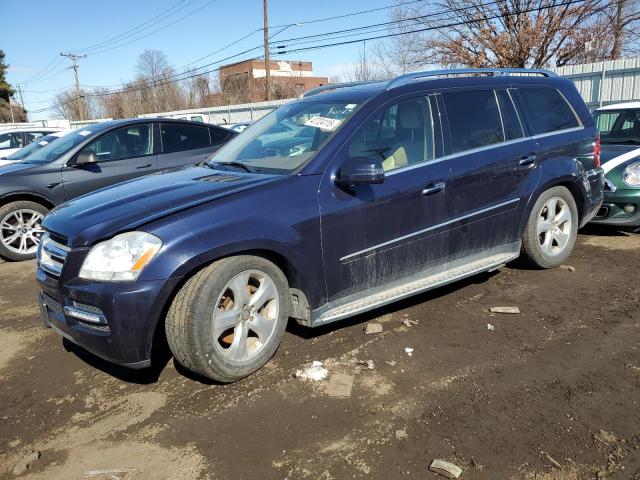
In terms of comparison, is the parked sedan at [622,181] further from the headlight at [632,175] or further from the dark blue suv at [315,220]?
the dark blue suv at [315,220]

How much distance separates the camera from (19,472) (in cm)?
256

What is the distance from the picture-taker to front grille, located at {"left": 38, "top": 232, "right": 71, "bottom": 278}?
316 centimetres

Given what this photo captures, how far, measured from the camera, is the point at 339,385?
10.6 feet

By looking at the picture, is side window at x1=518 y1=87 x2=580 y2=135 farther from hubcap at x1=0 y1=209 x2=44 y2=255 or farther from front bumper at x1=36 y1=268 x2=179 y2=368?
hubcap at x1=0 y1=209 x2=44 y2=255

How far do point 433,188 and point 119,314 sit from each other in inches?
92.7

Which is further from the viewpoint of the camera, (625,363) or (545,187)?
(545,187)

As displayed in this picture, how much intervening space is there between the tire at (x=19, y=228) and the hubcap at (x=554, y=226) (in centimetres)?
592

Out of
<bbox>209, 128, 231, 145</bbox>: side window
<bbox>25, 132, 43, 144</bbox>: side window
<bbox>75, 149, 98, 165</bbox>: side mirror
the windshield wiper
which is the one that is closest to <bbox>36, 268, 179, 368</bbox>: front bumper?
the windshield wiper

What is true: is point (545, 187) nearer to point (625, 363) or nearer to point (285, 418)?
point (625, 363)

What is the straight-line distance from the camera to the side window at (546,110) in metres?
4.80

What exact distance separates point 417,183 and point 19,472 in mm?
2977

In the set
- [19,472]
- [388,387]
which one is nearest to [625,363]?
[388,387]

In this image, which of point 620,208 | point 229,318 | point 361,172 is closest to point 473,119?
point 361,172

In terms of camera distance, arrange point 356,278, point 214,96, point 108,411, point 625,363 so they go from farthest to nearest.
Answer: point 214,96, point 356,278, point 625,363, point 108,411
